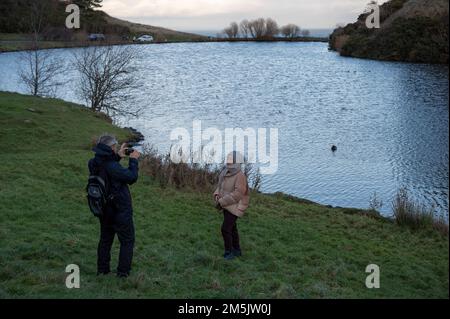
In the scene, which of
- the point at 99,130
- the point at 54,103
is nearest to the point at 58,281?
the point at 99,130

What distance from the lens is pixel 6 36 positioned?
8812 centimetres

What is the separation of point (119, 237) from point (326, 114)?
33004 millimetres

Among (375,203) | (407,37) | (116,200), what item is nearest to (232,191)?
(116,200)

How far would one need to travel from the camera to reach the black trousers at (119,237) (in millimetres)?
8406

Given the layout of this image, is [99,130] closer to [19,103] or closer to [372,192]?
[19,103]

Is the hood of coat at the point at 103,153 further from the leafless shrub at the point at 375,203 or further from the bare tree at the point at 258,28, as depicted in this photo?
the bare tree at the point at 258,28

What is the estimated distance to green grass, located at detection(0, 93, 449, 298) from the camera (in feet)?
27.8

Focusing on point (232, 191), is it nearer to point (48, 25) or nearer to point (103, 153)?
point (103, 153)

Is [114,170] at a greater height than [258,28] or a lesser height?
lesser

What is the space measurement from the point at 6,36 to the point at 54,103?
2304 inches

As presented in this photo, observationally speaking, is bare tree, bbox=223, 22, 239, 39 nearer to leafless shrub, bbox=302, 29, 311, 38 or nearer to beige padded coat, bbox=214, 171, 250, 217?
leafless shrub, bbox=302, 29, 311, 38

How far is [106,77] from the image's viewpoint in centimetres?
3806


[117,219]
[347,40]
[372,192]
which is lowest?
[372,192]

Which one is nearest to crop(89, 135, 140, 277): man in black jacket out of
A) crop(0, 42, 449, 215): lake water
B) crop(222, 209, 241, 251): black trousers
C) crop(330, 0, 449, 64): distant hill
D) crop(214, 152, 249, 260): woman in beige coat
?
crop(214, 152, 249, 260): woman in beige coat
